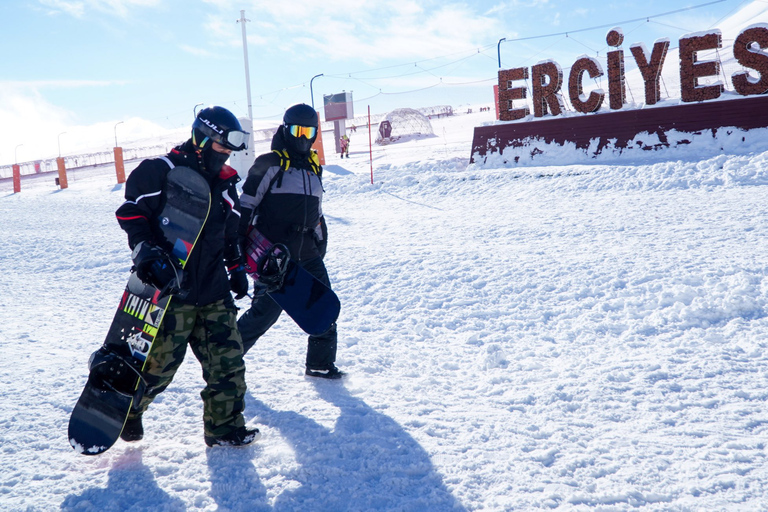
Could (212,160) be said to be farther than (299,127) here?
No

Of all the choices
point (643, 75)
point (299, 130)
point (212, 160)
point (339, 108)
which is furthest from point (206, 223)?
point (339, 108)

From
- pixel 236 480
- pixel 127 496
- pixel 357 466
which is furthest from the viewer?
pixel 357 466

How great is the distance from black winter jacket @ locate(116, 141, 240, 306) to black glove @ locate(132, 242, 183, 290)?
0.36 ft

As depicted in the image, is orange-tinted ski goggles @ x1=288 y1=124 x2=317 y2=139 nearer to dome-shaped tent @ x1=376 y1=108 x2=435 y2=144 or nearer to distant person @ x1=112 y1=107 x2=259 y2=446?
distant person @ x1=112 y1=107 x2=259 y2=446

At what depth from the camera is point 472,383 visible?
12.0ft

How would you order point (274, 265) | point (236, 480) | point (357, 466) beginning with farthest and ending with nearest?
point (274, 265) → point (357, 466) → point (236, 480)

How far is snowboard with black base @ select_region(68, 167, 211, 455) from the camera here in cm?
251

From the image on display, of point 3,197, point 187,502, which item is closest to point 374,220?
point 187,502

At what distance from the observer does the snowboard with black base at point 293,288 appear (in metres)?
3.24

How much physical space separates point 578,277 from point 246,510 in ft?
13.9

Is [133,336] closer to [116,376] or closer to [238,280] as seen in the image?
[116,376]

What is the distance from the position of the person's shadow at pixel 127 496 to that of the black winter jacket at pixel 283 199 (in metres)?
1.55

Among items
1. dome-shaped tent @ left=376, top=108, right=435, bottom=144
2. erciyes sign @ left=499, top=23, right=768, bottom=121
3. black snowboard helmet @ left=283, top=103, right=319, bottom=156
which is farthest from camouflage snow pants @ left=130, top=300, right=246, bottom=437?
dome-shaped tent @ left=376, top=108, right=435, bottom=144

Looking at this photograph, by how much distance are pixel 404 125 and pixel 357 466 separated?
1454 inches
